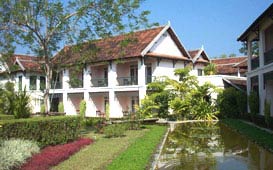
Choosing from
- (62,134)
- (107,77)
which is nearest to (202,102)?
(107,77)

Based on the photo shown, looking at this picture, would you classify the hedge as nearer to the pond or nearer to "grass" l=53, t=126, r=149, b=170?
"grass" l=53, t=126, r=149, b=170

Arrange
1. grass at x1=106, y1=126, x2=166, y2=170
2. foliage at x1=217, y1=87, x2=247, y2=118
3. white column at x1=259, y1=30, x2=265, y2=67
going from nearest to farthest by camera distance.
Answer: grass at x1=106, y1=126, x2=166, y2=170, white column at x1=259, y1=30, x2=265, y2=67, foliage at x1=217, y1=87, x2=247, y2=118

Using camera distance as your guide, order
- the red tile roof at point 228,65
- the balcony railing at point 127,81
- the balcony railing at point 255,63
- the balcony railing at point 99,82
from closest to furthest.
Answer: the balcony railing at point 255,63, the balcony railing at point 127,81, the balcony railing at point 99,82, the red tile roof at point 228,65

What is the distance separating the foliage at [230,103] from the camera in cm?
2592

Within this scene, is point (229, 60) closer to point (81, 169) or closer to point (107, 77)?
point (107, 77)

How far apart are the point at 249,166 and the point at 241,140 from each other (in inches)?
217

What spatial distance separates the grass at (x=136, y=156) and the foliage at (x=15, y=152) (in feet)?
8.36

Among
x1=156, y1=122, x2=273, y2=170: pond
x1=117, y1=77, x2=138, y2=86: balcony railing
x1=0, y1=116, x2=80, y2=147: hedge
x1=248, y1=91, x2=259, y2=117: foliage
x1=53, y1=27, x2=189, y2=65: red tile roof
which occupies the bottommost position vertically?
x1=156, y1=122, x2=273, y2=170: pond

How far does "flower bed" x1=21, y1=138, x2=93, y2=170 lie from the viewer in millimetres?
9969

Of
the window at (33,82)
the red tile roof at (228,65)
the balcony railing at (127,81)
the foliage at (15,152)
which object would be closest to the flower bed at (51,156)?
the foliage at (15,152)

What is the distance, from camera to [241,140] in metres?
15.0

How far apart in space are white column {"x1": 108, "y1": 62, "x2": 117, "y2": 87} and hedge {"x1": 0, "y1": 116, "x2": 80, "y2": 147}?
18287mm

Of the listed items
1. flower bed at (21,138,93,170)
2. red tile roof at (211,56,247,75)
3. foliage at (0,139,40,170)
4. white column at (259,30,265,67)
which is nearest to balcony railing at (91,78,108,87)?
red tile roof at (211,56,247,75)

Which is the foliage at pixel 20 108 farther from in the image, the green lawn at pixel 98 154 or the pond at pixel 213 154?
the pond at pixel 213 154
